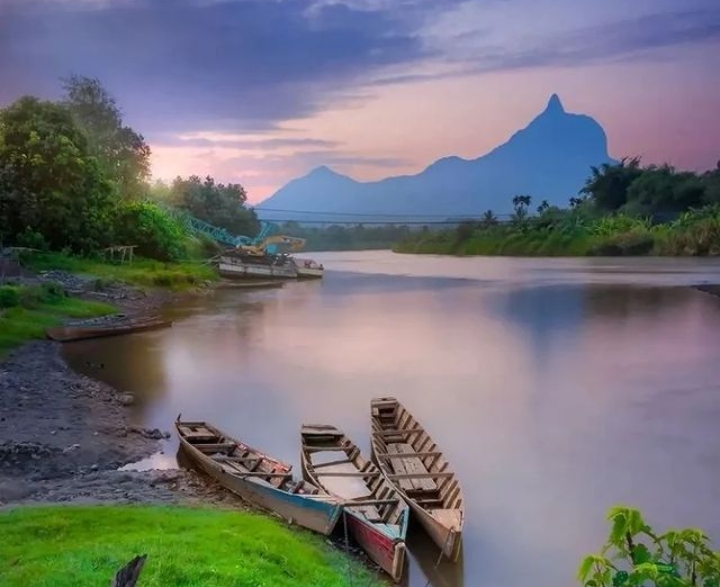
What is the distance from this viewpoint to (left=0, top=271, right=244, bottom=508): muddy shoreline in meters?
6.65

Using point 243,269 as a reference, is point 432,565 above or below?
below

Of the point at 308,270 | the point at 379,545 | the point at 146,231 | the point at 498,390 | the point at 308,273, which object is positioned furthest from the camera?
the point at 308,270

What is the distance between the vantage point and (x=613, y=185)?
143 feet

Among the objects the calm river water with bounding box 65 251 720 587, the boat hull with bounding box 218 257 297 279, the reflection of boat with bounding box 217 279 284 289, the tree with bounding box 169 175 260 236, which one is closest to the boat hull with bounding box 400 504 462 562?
the calm river water with bounding box 65 251 720 587

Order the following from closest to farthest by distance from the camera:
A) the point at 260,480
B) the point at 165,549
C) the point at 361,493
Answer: the point at 165,549
the point at 361,493
the point at 260,480

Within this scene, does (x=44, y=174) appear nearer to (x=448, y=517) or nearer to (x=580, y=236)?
(x=448, y=517)

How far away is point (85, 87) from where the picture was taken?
95.8 ft

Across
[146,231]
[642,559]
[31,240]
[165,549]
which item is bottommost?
[165,549]

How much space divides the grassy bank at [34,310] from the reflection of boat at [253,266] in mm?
13122

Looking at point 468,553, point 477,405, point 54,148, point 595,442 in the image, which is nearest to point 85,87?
point 54,148

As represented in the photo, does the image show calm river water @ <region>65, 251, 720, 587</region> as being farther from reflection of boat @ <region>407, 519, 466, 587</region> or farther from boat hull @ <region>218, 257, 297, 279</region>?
boat hull @ <region>218, 257, 297, 279</region>

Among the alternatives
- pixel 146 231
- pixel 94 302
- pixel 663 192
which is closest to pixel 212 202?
pixel 146 231

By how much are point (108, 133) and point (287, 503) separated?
26317 mm

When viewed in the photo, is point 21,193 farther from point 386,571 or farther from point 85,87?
point 386,571
